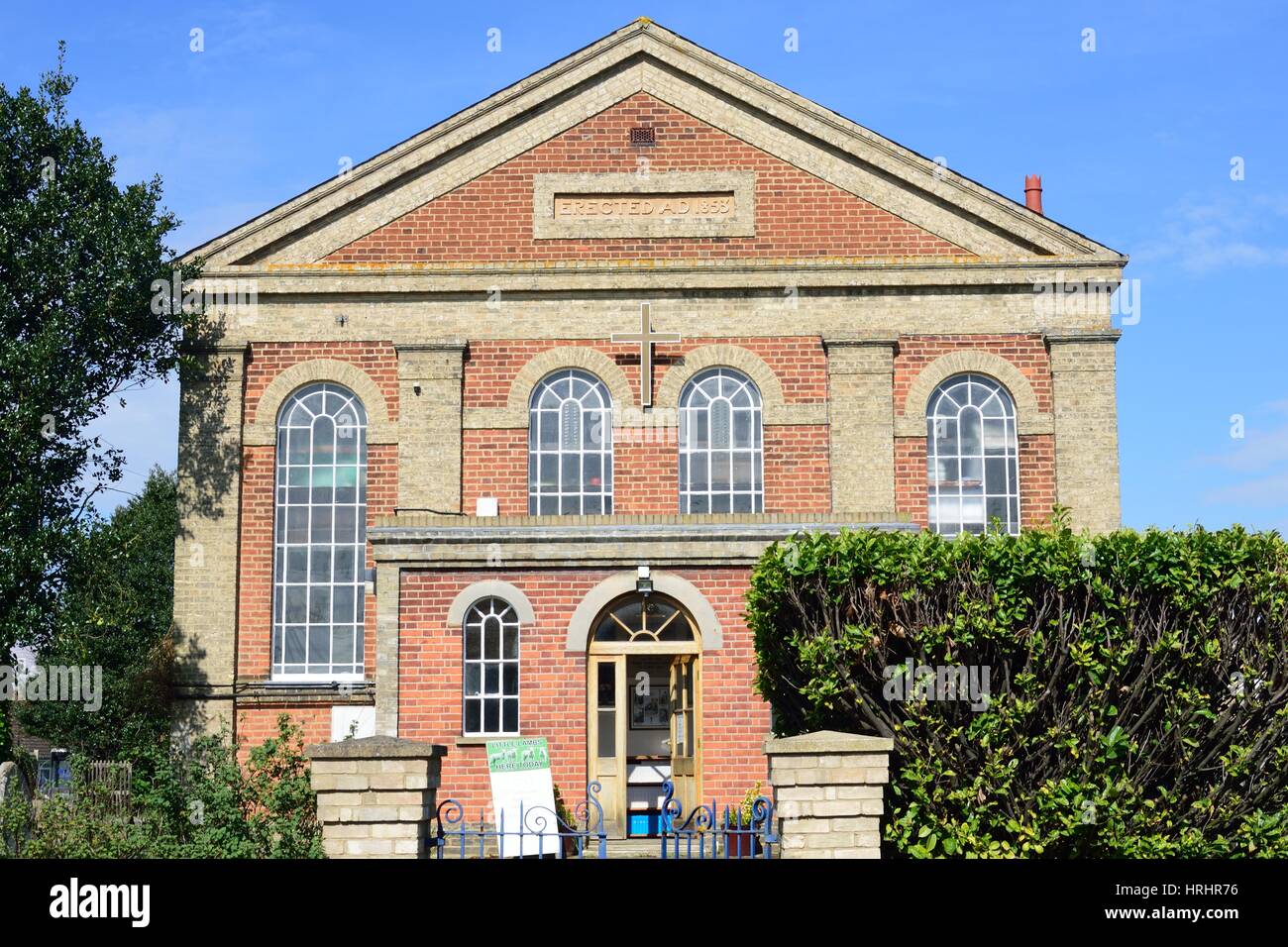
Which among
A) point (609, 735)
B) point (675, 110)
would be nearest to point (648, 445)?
point (609, 735)

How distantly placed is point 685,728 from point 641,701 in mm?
725

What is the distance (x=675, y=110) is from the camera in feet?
72.5

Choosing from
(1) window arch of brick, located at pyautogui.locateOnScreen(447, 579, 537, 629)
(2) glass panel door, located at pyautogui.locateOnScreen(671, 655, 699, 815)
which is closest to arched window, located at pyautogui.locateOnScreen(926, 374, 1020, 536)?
(2) glass panel door, located at pyautogui.locateOnScreen(671, 655, 699, 815)

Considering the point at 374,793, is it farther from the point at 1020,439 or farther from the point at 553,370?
the point at 1020,439

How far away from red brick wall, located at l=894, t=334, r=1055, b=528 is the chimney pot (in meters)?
2.95

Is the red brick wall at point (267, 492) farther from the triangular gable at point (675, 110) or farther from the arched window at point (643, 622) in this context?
the arched window at point (643, 622)

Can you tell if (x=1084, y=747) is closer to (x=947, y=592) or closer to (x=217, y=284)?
(x=947, y=592)

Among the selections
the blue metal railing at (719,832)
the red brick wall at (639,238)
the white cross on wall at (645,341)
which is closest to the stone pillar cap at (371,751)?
the blue metal railing at (719,832)

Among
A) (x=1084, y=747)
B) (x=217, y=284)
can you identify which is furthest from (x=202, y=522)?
(x=1084, y=747)

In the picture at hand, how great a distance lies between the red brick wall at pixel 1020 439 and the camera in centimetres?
2086

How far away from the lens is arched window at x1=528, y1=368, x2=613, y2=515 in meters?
20.9

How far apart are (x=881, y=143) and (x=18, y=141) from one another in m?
12.6

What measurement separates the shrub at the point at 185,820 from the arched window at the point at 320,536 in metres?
3.31

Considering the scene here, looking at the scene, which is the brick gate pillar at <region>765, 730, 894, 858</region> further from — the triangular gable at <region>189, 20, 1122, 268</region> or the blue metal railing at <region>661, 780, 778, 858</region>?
the triangular gable at <region>189, 20, 1122, 268</region>
